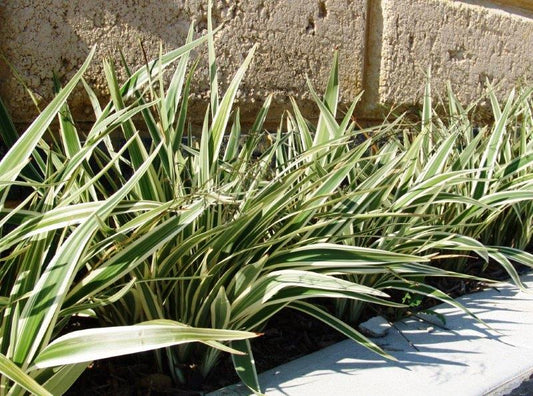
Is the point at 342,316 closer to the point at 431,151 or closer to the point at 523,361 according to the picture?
the point at 523,361

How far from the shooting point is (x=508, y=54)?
4.29 m

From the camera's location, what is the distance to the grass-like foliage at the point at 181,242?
145cm

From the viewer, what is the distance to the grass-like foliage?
4.75 feet

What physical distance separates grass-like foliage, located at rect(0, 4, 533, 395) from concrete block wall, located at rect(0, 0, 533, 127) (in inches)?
9.2

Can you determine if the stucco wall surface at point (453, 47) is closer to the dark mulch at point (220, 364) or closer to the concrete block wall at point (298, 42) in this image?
the concrete block wall at point (298, 42)

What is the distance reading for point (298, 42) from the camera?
310cm

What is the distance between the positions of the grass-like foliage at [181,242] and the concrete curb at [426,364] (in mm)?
98

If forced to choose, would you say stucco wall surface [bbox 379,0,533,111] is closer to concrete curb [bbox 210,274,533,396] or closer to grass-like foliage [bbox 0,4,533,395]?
grass-like foliage [bbox 0,4,533,395]

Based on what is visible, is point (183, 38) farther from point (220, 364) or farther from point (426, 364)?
point (426, 364)

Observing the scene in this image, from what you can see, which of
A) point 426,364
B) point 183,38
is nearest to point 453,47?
point 183,38

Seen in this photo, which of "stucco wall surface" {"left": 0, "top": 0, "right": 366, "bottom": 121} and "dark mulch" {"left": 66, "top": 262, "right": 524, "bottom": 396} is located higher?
"stucco wall surface" {"left": 0, "top": 0, "right": 366, "bottom": 121}

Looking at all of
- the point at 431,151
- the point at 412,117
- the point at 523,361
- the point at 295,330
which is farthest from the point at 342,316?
the point at 412,117

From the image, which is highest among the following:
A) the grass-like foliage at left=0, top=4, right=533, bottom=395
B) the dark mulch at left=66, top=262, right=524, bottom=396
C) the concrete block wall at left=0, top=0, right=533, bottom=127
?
the concrete block wall at left=0, top=0, right=533, bottom=127

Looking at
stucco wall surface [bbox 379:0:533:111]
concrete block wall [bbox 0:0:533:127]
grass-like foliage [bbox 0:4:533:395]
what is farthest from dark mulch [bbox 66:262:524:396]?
stucco wall surface [bbox 379:0:533:111]
